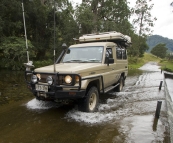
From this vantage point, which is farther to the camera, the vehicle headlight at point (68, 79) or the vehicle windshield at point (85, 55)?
the vehicle windshield at point (85, 55)

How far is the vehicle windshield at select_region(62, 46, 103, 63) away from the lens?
18.3 ft

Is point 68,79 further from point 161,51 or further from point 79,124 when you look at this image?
point 161,51

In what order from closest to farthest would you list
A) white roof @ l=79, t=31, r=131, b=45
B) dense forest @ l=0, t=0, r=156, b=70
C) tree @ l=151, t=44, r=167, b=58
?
1. white roof @ l=79, t=31, r=131, b=45
2. dense forest @ l=0, t=0, r=156, b=70
3. tree @ l=151, t=44, r=167, b=58

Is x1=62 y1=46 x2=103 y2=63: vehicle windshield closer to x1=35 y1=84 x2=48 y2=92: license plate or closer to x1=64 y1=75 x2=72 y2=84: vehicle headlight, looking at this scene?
x1=64 y1=75 x2=72 y2=84: vehicle headlight

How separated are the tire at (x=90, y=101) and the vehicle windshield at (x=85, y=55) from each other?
1.13m

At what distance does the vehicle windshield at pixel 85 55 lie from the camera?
18.3ft

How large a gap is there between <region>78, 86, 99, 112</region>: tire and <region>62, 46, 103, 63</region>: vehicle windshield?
1.13 m

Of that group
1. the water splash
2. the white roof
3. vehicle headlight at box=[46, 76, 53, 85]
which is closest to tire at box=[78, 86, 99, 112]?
vehicle headlight at box=[46, 76, 53, 85]

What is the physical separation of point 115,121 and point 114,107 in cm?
135

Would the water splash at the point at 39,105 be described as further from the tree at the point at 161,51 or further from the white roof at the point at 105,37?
the tree at the point at 161,51

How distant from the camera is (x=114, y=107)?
5859 mm

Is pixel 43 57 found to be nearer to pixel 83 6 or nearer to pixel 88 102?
pixel 83 6

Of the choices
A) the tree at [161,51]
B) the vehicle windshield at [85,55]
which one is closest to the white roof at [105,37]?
the vehicle windshield at [85,55]

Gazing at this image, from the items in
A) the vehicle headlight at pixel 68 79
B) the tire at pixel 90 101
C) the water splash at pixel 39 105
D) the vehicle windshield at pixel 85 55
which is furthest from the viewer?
the water splash at pixel 39 105
